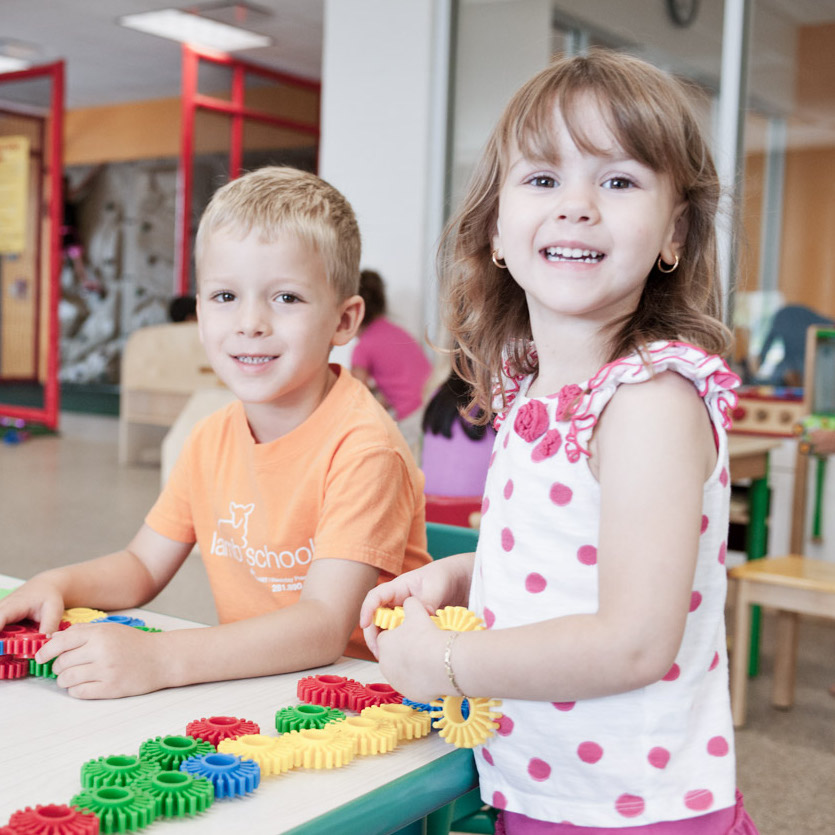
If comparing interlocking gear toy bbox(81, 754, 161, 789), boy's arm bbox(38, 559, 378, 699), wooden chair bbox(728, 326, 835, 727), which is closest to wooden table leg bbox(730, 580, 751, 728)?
wooden chair bbox(728, 326, 835, 727)

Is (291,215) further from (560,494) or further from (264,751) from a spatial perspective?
(264,751)

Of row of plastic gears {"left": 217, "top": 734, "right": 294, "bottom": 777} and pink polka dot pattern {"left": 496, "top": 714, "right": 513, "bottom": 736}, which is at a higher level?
row of plastic gears {"left": 217, "top": 734, "right": 294, "bottom": 777}

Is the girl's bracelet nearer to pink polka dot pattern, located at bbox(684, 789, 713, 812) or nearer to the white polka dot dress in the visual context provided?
the white polka dot dress

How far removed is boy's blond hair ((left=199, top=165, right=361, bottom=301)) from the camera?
1.14 metres

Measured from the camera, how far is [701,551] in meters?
0.78

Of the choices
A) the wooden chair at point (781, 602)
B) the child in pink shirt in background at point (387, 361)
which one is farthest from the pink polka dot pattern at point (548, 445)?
the child in pink shirt in background at point (387, 361)

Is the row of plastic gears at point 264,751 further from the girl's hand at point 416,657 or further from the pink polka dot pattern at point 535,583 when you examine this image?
the pink polka dot pattern at point 535,583

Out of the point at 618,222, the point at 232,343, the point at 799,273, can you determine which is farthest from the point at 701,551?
the point at 799,273

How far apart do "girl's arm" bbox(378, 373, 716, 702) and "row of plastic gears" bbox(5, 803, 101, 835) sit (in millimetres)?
261

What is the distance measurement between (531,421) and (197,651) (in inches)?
14.0

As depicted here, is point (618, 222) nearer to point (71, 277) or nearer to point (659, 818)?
point (659, 818)

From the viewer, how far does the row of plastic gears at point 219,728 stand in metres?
0.72

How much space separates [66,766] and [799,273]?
6260mm

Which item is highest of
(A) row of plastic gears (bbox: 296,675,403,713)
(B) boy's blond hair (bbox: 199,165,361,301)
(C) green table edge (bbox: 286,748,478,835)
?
(B) boy's blond hair (bbox: 199,165,361,301)
